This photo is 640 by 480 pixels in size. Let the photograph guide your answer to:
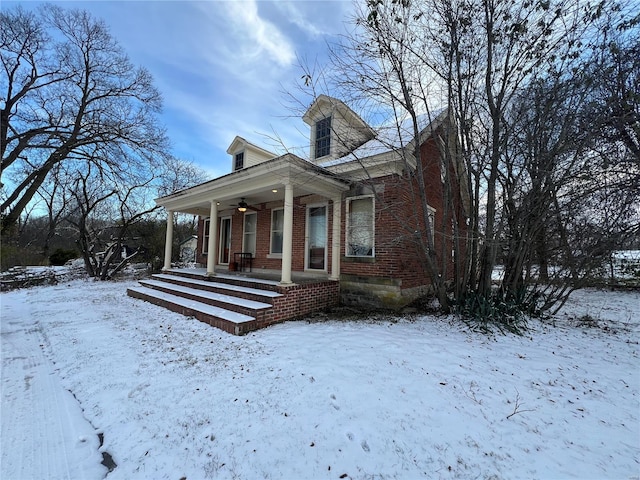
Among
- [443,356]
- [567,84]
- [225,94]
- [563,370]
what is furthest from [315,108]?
[563,370]

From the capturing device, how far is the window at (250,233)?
9.91 meters

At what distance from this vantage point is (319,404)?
2766 millimetres

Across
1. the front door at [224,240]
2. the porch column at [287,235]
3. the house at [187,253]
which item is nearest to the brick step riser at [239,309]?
the porch column at [287,235]

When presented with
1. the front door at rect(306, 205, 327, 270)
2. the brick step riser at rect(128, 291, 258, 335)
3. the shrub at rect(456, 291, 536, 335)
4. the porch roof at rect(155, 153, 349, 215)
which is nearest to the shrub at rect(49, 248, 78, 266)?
the porch roof at rect(155, 153, 349, 215)

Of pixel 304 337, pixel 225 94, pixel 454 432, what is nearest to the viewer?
pixel 454 432

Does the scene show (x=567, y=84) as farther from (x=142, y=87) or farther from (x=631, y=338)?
(x=142, y=87)

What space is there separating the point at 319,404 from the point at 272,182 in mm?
5080

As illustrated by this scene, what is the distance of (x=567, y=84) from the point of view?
5.22 metres

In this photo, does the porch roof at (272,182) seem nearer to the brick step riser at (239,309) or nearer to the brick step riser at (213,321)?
the brick step riser at (239,309)

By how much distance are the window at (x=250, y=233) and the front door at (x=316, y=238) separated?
252 centimetres

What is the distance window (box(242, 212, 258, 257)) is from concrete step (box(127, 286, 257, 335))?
3.03 metres

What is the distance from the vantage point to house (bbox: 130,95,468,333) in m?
6.30

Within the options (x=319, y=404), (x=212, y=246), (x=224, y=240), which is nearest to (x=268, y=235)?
(x=212, y=246)

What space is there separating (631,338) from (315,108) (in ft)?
32.2
